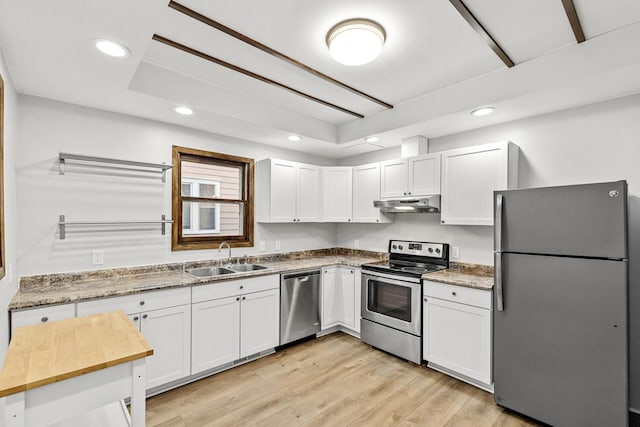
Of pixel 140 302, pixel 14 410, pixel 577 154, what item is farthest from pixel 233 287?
pixel 577 154

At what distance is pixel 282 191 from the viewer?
384 cm

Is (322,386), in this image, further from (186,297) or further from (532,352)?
(532,352)

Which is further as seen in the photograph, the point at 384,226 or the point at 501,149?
the point at 384,226

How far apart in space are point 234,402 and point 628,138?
379cm

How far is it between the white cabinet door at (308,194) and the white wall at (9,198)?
2.61m

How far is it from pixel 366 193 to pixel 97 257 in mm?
2975

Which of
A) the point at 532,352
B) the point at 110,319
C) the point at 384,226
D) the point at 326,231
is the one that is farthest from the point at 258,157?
the point at 532,352

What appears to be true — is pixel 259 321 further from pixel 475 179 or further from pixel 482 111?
pixel 482 111

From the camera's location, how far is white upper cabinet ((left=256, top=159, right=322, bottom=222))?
375cm

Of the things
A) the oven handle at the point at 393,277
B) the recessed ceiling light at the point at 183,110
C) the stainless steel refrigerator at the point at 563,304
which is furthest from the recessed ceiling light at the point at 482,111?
the recessed ceiling light at the point at 183,110

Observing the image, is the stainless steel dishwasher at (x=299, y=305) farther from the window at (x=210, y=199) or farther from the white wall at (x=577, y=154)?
the white wall at (x=577, y=154)

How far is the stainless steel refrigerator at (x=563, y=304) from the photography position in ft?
6.33

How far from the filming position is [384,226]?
13.7ft

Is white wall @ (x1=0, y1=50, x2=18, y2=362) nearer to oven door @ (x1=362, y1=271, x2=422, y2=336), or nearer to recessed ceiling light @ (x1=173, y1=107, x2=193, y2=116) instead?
recessed ceiling light @ (x1=173, y1=107, x2=193, y2=116)
